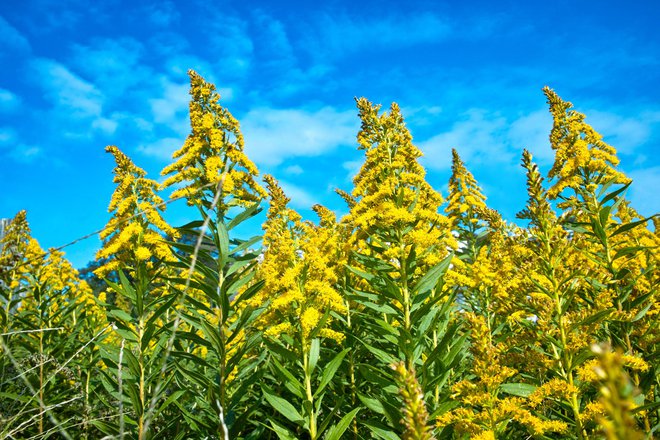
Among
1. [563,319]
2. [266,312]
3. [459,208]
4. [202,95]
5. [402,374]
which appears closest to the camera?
[402,374]

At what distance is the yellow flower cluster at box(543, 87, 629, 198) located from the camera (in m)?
5.45

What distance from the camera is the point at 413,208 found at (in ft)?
Result: 15.3

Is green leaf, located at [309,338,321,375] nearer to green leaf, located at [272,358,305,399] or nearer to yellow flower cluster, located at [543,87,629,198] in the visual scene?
green leaf, located at [272,358,305,399]

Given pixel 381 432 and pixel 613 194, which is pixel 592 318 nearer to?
pixel 381 432

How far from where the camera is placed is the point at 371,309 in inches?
200

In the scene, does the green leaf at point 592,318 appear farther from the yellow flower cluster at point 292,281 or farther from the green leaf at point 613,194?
the green leaf at point 613,194

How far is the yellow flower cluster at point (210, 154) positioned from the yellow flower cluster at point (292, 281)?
37 cm

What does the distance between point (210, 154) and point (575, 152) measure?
15.1ft

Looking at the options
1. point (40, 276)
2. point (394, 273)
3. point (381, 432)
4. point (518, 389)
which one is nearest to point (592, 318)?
point (518, 389)

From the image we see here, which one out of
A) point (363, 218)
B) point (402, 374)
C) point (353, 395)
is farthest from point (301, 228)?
point (402, 374)

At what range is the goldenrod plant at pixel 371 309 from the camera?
3418mm

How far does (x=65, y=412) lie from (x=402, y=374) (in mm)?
6774

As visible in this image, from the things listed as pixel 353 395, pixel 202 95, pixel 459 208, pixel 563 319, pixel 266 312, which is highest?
pixel 202 95

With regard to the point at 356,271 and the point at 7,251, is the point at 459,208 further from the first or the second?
the point at 7,251
